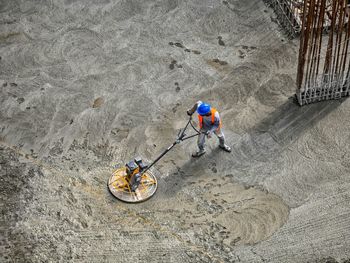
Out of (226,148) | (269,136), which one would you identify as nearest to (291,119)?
(269,136)

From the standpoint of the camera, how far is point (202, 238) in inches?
468

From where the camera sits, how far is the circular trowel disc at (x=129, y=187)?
12.6 m

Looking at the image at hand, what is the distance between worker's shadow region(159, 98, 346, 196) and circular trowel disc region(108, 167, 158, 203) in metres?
0.27

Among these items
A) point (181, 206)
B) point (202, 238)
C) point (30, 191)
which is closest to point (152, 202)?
point (181, 206)

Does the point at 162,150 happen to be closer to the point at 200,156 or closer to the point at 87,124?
the point at 200,156

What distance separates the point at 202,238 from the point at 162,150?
2589 mm

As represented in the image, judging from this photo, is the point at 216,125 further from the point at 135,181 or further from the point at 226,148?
the point at 135,181

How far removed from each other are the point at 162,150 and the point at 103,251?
9.79ft

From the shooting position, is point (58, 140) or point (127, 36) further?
point (127, 36)

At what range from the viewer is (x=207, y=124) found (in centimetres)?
1288

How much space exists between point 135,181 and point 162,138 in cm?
169

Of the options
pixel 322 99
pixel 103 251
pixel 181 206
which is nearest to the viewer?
pixel 103 251

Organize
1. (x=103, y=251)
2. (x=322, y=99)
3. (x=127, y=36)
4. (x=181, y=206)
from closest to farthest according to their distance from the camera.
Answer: (x=103, y=251), (x=181, y=206), (x=322, y=99), (x=127, y=36)

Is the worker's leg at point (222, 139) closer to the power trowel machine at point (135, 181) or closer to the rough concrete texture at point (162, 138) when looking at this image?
the rough concrete texture at point (162, 138)
